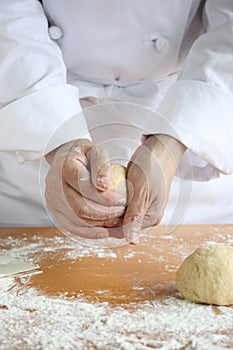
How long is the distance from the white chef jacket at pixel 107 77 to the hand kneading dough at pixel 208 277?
0.22 m

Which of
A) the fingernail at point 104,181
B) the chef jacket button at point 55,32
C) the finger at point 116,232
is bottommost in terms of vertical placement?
the finger at point 116,232

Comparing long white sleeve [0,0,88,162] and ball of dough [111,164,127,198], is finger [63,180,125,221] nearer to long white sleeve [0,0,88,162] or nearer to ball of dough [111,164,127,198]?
ball of dough [111,164,127,198]

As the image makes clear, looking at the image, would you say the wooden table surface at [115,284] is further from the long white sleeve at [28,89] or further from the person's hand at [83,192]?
the long white sleeve at [28,89]

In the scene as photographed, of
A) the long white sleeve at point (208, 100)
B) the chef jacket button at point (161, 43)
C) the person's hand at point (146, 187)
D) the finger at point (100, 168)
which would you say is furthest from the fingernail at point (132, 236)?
the chef jacket button at point (161, 43)

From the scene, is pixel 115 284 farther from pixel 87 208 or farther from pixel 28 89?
pixel 28 89

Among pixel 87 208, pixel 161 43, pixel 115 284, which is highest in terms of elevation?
pixel 161 43

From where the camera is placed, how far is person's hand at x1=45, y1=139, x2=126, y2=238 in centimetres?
103

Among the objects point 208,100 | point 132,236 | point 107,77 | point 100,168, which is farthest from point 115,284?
point 107,77

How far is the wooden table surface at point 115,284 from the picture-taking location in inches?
34.4

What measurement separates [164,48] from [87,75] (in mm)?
168

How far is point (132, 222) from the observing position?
106 centimetres

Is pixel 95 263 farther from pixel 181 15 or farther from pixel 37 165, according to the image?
pixel 181 15

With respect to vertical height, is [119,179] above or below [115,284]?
above

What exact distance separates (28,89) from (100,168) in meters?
0.33
